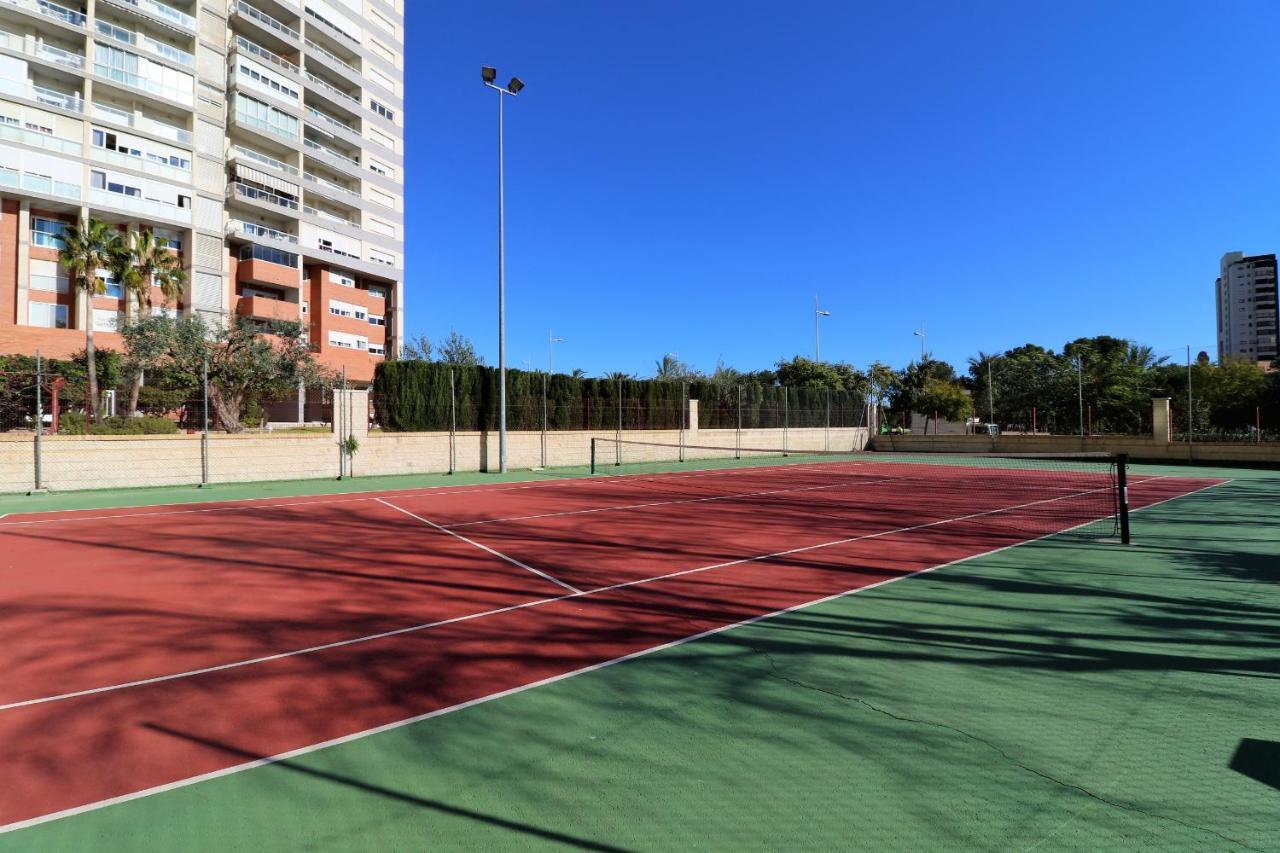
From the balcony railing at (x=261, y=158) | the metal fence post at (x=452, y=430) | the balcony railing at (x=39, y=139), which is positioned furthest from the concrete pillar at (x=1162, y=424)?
the balcony railing at (x=39, y=139)

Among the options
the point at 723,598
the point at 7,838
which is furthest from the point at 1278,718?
the point at 7,838

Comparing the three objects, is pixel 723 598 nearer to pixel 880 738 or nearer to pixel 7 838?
pixel 880 738

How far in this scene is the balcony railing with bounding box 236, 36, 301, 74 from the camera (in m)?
47.6

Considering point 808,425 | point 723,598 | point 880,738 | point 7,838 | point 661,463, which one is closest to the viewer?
point 7,838

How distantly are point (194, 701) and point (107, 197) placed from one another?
49233 millimetres

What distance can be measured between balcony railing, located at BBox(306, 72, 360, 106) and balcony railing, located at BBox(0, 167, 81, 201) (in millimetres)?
20422

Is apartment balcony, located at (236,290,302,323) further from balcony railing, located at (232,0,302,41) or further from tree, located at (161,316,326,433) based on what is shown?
balcony railing, located at (232,0,302,41)

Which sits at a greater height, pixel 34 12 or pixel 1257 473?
pixel 34 12

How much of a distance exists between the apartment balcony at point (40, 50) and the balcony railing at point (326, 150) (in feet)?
46.5

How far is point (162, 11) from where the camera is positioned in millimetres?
43000

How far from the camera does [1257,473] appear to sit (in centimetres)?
2575

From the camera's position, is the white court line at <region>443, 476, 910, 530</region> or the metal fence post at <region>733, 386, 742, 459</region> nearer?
the white court line at <region>443, 476, 910, 530</region>

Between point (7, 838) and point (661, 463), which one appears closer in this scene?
point (7, 838)

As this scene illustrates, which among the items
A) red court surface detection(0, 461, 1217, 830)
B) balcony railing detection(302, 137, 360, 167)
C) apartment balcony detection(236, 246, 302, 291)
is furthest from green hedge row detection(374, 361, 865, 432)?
balcony railing detection(302, 137, 360, 167)
